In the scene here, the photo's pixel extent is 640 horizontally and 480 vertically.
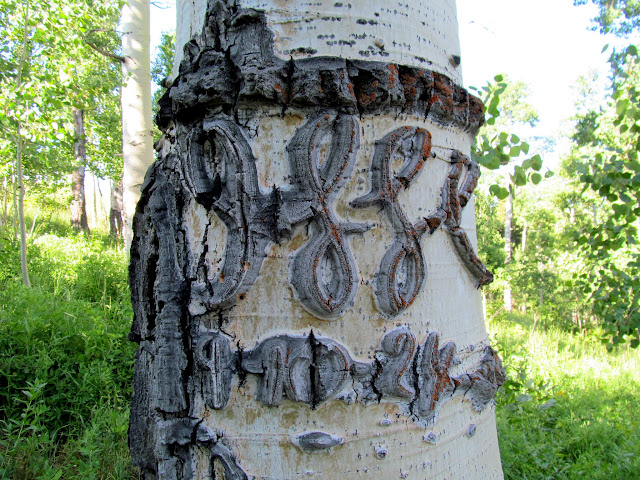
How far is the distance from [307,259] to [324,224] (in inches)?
2.6

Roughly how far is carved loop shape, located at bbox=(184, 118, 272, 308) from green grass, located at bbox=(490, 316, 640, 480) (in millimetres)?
2074

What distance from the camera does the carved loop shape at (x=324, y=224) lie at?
75 centimetres

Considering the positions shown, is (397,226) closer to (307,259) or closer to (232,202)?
(307,259)

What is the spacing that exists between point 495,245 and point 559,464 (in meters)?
14.4

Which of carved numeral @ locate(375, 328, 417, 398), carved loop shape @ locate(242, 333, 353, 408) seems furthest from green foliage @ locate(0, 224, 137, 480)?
carved numeral @ locate(375, 328, 417, 398)

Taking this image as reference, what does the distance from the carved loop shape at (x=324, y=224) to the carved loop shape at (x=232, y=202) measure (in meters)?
0.07

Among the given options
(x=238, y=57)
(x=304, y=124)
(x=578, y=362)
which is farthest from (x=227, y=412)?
(x=578, y=362)

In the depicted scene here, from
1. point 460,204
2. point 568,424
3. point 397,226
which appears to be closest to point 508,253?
point 568,424

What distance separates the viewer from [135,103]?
4.78 meters

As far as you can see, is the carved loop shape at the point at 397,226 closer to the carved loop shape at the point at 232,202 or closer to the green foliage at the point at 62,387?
the carved loop shape at the point at 232,202

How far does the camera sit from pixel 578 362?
6352 millimetres

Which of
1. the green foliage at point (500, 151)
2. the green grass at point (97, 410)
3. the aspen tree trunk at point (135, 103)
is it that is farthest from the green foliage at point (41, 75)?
the green foliage at point (500, 151)

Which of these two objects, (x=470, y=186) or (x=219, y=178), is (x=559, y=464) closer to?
(x=470, y=186)

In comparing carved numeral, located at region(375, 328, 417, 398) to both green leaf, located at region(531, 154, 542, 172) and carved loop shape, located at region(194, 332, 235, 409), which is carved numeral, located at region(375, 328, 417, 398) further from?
green leaf, located at region(531, 154, 542, 172)
